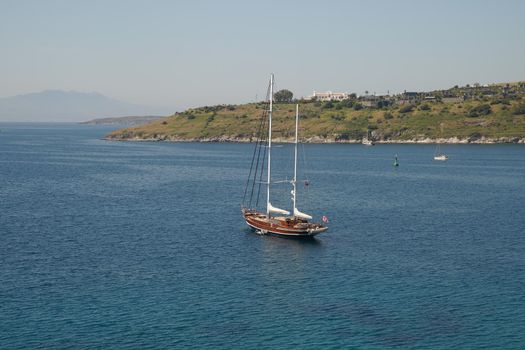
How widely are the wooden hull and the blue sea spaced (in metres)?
1.28

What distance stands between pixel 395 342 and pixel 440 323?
251 inches

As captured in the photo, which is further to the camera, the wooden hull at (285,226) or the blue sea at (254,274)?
the wooden hull at (285,226)

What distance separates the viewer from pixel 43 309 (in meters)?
56.8

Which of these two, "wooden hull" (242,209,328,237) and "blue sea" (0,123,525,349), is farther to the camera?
"wooden hull" (242,209,328,237)

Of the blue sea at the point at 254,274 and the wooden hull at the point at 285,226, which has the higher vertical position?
the wooden hull at the point at 285,226

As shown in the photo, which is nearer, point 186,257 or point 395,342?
point 395,342

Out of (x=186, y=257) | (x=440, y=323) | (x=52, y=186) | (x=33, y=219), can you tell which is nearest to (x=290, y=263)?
(x=186, y=257)

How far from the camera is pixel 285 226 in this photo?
87062 mm

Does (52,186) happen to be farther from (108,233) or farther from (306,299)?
(306,299)

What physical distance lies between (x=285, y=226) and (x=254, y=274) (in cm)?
1862

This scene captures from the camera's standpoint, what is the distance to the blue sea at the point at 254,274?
52.2 meters

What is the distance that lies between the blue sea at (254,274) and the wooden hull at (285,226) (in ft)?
4.20

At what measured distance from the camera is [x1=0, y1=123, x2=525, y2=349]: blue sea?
52219 mm

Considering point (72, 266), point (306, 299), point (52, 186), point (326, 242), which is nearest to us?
point (306, 299)
